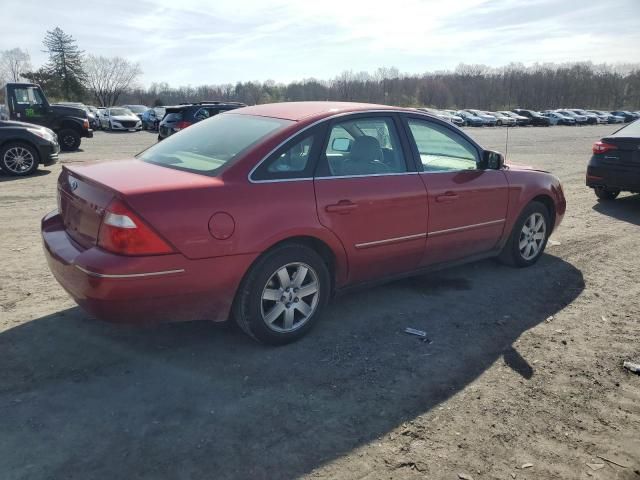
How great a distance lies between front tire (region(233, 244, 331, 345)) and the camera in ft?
11.2

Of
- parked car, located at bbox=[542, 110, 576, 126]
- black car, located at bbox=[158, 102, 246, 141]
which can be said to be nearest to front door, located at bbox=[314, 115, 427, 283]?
black car, located at bbox=[158, 102, 246, 141]

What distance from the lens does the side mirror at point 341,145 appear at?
3.86 m

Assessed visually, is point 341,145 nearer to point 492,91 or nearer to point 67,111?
point 67,111

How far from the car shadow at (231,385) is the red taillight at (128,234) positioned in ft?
2.88

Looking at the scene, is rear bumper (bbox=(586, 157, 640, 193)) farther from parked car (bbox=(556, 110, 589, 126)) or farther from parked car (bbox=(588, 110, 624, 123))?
parked car (bbox=(588, 110, 624, 123))

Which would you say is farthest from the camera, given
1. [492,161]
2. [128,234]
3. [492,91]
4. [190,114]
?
[492,91]

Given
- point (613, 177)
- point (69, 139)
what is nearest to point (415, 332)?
point (613, 177)

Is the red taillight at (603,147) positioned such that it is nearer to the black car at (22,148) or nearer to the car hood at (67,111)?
the black car at (22,148)

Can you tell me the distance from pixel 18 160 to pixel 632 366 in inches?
464

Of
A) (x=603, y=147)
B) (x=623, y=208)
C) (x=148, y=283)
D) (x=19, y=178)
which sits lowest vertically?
(x=623, y=208)

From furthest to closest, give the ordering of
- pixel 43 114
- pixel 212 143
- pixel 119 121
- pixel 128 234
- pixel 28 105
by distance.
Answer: pixel 119 121
pixel 43 114
pixel 28 105
pixel 212 143
pixel 128 234

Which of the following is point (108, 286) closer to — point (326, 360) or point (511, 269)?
point (326, 360)

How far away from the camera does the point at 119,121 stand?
30406 millimetres

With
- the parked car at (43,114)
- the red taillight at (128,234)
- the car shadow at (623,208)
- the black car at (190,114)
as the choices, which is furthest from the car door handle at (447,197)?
the parked car at (43,114)
